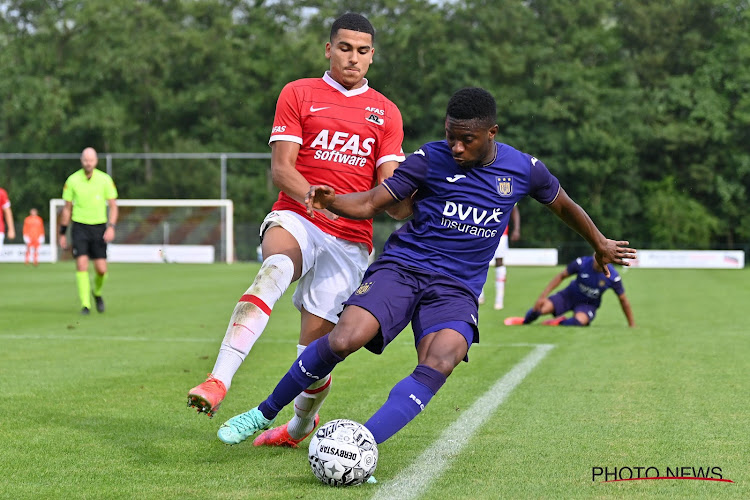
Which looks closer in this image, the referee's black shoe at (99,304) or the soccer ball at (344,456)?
the soccer ball at (344,456)

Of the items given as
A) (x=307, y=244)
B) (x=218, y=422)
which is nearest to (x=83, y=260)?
(x=218, y=422)

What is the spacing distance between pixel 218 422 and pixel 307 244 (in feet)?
4.55

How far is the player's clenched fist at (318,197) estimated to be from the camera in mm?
4574

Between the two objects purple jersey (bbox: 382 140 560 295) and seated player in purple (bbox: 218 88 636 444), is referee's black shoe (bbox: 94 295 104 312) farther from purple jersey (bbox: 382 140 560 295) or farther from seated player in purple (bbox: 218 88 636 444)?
purple jersey (bbox: 382 140 560 295)

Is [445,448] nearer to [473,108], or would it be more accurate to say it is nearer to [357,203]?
[357,203]

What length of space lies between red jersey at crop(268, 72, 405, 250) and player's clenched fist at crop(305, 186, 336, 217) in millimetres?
625

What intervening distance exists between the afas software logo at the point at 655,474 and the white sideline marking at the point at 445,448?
71cm

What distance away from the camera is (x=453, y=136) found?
4.68 meters

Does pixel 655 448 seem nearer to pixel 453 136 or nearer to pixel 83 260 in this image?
pixel 453 136

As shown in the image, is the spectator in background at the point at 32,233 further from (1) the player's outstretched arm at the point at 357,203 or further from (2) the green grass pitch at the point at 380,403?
(1) the player's outstretched arm at the point at 357,203

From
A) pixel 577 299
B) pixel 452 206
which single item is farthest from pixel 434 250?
pixel 577 299

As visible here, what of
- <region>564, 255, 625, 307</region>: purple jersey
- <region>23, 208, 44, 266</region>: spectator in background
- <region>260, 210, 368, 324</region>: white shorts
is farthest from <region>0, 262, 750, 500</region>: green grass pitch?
<region>23, 208, 44, 266</region>: spectator in background

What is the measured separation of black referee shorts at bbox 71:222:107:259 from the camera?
13.8 m

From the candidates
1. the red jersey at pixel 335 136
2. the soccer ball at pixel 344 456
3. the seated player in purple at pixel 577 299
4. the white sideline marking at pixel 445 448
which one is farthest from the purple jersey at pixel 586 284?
the soccer ball at pixel 344 456
